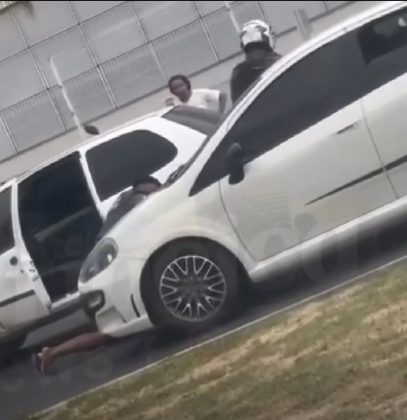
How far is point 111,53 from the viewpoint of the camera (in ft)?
24.8

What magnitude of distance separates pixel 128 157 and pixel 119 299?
71 centimetres

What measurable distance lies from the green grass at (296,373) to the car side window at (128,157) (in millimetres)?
956

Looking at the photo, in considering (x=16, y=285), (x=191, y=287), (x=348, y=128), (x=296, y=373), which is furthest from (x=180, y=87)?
(x=296, y=373)

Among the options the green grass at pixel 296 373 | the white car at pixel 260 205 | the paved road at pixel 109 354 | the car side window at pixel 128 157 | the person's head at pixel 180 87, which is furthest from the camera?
the person's head at pixel 180 87

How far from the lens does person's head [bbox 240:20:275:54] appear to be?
25.1 feet

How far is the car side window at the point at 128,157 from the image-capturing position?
7527 mm

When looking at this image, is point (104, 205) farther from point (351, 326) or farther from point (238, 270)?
point (351, 326)

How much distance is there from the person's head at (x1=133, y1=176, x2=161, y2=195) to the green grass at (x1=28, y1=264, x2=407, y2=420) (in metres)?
0.82

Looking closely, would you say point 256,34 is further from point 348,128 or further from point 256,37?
point 348,128

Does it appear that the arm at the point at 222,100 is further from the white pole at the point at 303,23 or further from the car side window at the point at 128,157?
the white pole at the point at 303,23

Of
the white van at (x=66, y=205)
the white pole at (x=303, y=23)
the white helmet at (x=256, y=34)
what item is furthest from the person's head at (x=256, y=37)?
the white van at (x=66, y=205)

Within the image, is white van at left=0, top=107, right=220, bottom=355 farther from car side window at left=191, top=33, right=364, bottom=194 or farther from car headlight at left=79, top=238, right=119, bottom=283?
car side window at left=191, top=33, right=364, bottom=194

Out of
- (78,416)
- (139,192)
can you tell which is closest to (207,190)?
(139,192)

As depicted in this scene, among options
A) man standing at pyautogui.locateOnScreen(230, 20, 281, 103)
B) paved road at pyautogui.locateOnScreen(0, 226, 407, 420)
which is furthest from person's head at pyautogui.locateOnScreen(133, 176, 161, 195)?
paved road at pyautogui.locateOnScreen(0, 226, 407, 420)
